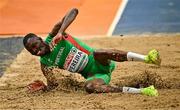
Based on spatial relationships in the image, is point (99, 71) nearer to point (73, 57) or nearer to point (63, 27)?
point (73, 57)

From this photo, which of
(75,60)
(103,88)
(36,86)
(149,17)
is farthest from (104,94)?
(149,17)

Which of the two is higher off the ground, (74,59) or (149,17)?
(149,17)

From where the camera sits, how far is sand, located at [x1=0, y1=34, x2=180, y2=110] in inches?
305

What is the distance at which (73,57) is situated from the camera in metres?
8.61

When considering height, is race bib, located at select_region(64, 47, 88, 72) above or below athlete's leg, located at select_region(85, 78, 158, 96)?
above

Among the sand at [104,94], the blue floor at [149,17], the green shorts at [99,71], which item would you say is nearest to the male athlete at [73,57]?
the green shorts at [99,71]

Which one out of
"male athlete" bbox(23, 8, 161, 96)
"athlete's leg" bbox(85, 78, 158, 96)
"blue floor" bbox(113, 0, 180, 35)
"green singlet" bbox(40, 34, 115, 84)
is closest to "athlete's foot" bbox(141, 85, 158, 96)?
"athlete's leg" bbox(85, 78, 158, 96)

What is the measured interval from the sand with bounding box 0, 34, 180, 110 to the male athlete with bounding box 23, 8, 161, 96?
7.5 inches

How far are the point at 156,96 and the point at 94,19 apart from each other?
7052 millimetres

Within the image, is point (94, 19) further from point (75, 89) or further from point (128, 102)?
point (128, 102)

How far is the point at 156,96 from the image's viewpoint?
26.0ft

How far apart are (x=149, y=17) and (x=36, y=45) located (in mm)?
6886

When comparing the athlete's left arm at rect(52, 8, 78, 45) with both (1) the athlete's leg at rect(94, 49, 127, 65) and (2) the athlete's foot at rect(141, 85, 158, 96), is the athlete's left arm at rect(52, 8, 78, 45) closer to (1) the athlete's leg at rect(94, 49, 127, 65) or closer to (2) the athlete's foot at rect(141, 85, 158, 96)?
(1) the athlete's leg at rect(94, 49, 127, 65)

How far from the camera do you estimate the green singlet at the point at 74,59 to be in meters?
8.62
